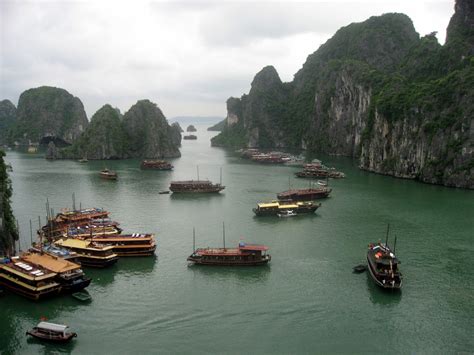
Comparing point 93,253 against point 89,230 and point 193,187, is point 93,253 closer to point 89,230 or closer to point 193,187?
point 89,230

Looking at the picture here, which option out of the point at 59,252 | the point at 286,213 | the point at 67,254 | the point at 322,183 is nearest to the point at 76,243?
the point at 59,252

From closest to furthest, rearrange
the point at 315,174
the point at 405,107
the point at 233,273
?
1. the point at 233,273
2. the point at 405,107
3. the point at 315,174

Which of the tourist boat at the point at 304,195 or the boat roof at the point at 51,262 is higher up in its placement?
Answer: the tourist boat at the point at 304,195

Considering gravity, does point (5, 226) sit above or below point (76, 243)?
above

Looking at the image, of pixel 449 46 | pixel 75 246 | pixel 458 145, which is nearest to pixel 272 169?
pixel 458 145

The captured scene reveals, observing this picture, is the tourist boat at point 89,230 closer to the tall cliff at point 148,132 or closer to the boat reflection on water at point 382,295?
the boat reflection on water at point 382,295

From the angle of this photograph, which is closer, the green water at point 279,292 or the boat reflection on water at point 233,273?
the green water at point 279,292

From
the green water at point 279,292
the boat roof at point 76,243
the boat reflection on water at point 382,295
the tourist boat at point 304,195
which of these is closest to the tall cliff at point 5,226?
the boat roof at point 76,243
